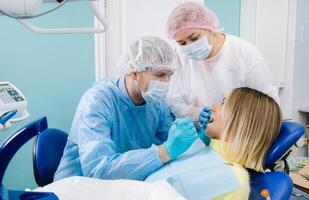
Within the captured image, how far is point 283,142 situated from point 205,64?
71 centimetres

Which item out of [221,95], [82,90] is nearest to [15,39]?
[82,90]

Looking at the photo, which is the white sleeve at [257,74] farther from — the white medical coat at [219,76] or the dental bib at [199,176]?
the dental bib at [199,176]

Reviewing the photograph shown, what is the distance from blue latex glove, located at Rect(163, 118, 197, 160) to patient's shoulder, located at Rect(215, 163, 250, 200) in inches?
7.6

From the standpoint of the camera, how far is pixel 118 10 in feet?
8.45

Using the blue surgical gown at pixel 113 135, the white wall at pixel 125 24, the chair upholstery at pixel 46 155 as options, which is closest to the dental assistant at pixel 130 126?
the blue surgical gown at pixel 113 135

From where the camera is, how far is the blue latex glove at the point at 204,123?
149 centimetres

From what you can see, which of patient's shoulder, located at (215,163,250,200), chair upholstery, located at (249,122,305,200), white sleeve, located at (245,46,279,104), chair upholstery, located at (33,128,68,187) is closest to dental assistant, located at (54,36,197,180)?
chair upholstery, located at (33,128,68,187)

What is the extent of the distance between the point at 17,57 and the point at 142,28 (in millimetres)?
957

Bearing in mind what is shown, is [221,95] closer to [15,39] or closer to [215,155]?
[215,155]

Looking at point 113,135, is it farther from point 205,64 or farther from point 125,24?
point 125,24

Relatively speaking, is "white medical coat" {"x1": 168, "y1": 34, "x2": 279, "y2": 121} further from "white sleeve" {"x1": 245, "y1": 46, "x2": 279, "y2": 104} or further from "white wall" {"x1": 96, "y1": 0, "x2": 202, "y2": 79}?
"white wall" {"x1": 96, "y1": 0, "x2": 202, "y2": 79}

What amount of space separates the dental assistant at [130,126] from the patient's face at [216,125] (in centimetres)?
20

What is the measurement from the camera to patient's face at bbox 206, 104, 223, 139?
145 cm

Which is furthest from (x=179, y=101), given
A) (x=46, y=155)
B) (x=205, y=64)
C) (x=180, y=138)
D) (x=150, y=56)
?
(x=46, y=155)
